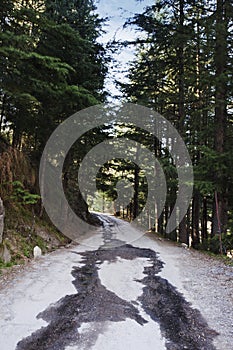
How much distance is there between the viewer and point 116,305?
4688mm

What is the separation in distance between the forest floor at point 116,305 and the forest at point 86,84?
2162mm

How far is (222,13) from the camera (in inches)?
381

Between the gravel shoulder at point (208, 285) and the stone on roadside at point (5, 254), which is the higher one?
the stone on roadside at point (5, 254)

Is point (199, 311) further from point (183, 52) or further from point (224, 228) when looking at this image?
point (183, 52)

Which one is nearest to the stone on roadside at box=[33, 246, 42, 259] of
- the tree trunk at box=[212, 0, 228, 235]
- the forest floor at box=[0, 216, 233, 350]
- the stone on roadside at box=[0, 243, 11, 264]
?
the forest floor at box=[0, 216, 233, 350]

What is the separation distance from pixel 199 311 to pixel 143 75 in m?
11.7

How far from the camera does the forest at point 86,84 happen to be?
26.9 feet

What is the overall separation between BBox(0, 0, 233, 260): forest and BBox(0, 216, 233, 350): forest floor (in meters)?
2.16

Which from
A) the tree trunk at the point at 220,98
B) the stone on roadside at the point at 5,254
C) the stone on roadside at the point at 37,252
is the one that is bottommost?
the stone on roadside at the point at 37,252

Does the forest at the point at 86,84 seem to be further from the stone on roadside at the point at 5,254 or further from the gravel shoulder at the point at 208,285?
the gravel shoulder at the point at 208,285

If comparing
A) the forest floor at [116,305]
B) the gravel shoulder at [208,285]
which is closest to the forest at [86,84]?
the gravel shoulder at [208,285]

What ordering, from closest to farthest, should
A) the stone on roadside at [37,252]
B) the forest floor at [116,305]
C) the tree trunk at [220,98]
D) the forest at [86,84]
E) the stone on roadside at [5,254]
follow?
the forest floor at [116,305] → the stone on roadside at [5,254] → the forest at [86,84] → the stone on roadside at [37,252] → the tree trunk at [220,98]

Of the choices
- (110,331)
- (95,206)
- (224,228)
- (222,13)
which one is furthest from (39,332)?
(95,206)

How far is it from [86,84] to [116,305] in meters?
9.25
